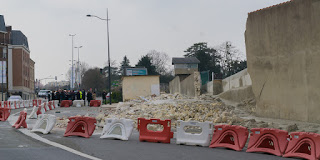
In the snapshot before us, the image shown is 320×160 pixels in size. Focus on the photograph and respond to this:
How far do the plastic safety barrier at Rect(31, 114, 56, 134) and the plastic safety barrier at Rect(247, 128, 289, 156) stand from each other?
7034 mm

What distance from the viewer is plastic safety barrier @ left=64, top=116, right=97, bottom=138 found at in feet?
39.8

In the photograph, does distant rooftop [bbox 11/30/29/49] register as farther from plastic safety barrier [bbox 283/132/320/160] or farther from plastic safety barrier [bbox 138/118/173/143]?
plastic safety barrier [bbox 283/132/320/160]

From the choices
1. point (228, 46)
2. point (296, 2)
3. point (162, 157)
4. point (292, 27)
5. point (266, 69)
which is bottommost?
point (162, 157)

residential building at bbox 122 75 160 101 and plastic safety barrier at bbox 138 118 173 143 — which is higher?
residential building at bbox 122 75 160 101

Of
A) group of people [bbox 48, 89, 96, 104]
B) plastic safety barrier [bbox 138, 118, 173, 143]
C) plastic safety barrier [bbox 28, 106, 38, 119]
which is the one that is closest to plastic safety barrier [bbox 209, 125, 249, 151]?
plastic safety barrier [bbox 138, 118, 173, 143]

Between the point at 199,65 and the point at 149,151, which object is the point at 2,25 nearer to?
the point at 199,65

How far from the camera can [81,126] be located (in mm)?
12516

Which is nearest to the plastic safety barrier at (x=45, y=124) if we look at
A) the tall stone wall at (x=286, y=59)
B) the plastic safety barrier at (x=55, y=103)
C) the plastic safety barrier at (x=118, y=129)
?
the plastic safety barrier at (x=118, y=129)

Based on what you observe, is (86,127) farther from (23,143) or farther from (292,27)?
(292,27)

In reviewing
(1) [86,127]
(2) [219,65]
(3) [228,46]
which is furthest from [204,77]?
(2) [219,65]

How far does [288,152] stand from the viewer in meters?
8.59

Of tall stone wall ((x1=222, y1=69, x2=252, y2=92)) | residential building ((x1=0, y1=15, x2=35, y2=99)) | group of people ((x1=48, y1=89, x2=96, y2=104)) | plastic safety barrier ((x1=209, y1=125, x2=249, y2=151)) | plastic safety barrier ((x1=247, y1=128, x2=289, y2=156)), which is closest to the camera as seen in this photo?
plastic safety barrier ((x1=247, y1=128, x2=289, y2=156))

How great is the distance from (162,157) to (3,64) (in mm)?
43366

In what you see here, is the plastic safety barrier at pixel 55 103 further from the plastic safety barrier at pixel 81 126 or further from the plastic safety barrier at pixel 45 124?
the plastic safety barrier at pixel 81 126
